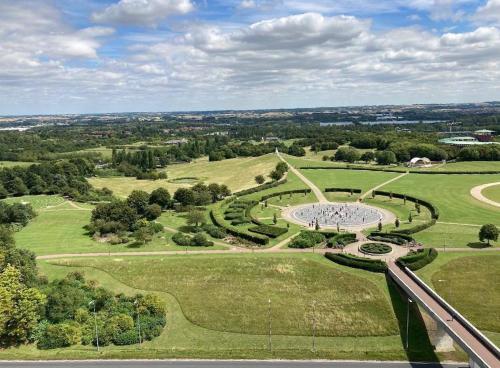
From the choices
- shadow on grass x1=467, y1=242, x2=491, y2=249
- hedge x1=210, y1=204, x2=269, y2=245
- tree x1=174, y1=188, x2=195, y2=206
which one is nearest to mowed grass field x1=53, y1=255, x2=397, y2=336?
hedge x1=210, y1=204, x2=269, y2=245

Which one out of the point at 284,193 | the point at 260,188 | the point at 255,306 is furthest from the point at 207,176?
the point at 255,306

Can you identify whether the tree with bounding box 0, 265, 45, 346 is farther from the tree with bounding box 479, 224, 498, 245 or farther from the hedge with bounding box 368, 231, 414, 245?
the tree with bounding box 479, 224, 498, 245

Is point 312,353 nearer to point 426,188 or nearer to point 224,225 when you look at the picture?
point 224,225

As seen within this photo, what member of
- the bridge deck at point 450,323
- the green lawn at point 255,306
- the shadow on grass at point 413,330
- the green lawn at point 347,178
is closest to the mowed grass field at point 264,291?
the green lawn at point 255,306

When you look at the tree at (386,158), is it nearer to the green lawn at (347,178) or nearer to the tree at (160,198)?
the green lawn at (347,178)

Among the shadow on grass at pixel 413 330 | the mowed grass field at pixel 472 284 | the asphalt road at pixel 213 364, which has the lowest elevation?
the asphalt road at pixel 213 364

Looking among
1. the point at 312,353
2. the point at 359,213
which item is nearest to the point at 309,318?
the point at 312,353
